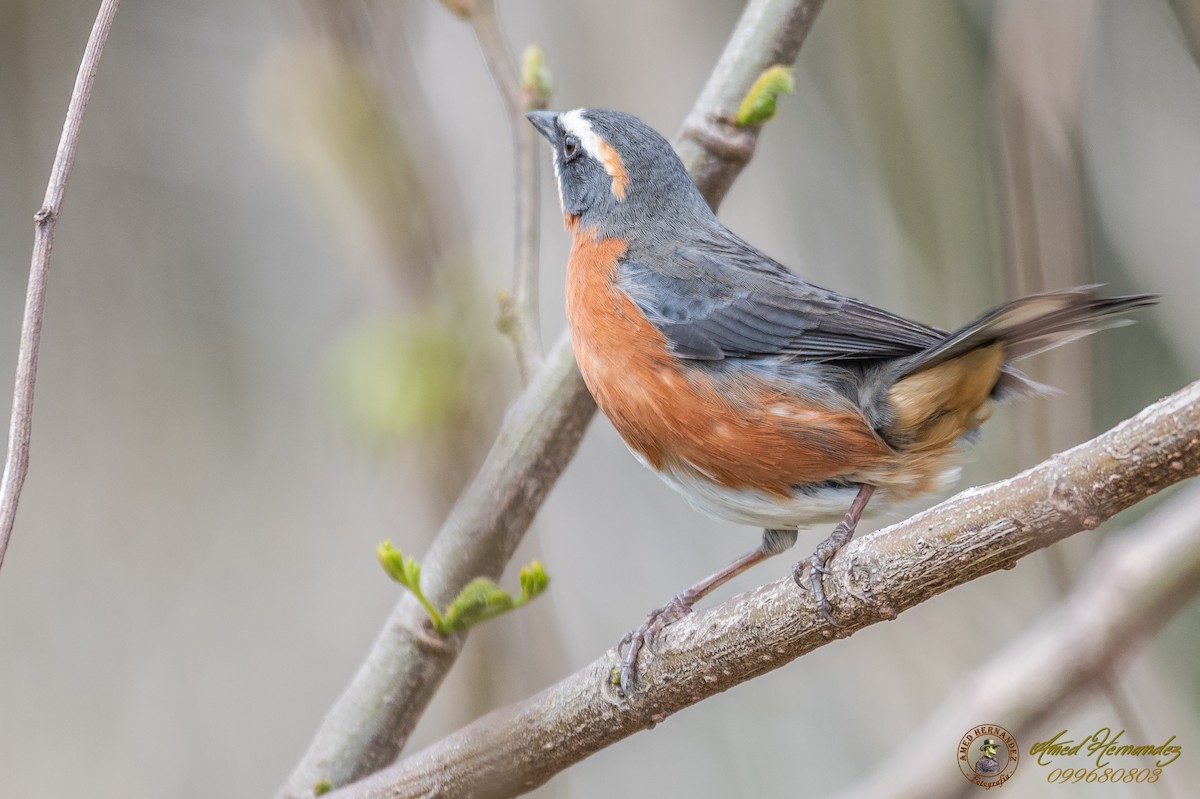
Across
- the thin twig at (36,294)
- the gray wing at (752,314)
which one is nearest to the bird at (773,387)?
the gray wing at (752,314)

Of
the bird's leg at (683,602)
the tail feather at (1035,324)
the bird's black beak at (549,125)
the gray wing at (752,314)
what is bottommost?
the bird's leg at (683,602)

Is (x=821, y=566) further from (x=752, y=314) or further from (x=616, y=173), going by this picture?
(x=616, y=173)

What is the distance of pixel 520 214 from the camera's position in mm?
3238

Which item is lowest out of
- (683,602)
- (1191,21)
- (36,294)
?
(683,602)

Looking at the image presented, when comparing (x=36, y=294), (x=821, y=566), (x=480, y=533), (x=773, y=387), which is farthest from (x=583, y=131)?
(x=36, y=294)

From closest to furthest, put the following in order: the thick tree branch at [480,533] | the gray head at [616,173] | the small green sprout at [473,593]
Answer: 1. the small green sprout at [473,593]
2. the thick tree branch at [480,533]
3. the gray head at [616,173]

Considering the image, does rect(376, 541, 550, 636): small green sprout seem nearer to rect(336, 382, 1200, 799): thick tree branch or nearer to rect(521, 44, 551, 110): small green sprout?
rect(336, 382, 1200, 799): thick tree branch

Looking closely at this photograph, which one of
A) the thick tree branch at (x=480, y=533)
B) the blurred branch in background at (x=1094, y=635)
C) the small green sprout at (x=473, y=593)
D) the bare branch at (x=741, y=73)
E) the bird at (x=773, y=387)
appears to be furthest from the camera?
the bare branch at (x=741, y=73)

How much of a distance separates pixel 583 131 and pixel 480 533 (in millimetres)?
1607

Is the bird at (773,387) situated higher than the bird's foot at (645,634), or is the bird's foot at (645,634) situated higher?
the bird at (773,387)

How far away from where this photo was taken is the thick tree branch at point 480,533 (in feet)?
9.83

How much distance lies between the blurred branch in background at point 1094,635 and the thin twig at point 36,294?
1.57 m

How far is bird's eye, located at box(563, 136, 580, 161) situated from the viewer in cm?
390

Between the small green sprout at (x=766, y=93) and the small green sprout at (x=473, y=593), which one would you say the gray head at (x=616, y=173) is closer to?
the small green sprout at (x=766, y=93)
